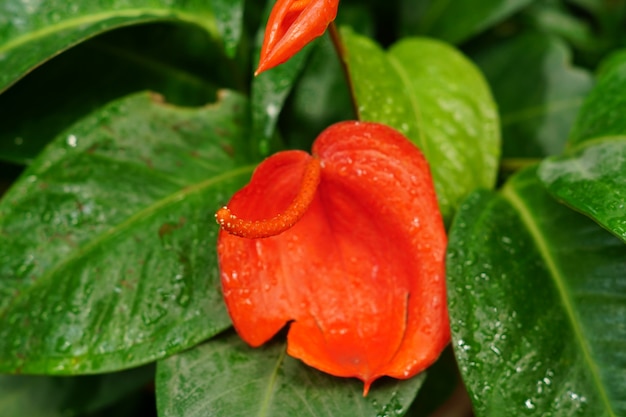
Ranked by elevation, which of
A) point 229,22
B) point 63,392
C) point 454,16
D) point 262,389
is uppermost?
point 229,22

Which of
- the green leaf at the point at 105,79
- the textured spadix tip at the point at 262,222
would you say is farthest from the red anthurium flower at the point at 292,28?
the green leaf at the point at 105,79

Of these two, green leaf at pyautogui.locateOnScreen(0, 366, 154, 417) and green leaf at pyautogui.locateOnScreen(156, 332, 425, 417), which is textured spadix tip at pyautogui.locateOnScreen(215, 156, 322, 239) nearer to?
green leaf at pyautogui.locateOnScreen(156, 332, 425, 417)

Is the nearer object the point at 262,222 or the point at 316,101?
the point at 262,222

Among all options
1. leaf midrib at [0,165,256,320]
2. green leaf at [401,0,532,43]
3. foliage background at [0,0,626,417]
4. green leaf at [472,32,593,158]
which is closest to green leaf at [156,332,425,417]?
foliage background at [0,0,626,417]

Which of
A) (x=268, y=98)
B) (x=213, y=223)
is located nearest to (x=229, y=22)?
(x=268, y=98)

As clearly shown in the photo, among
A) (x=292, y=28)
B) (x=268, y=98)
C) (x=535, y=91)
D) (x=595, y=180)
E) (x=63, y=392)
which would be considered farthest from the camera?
(x=535, y=91)

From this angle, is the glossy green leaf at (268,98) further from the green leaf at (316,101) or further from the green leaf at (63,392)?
the green leaf at (63,392)

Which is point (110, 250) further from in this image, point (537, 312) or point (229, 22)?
point (537, 312)
